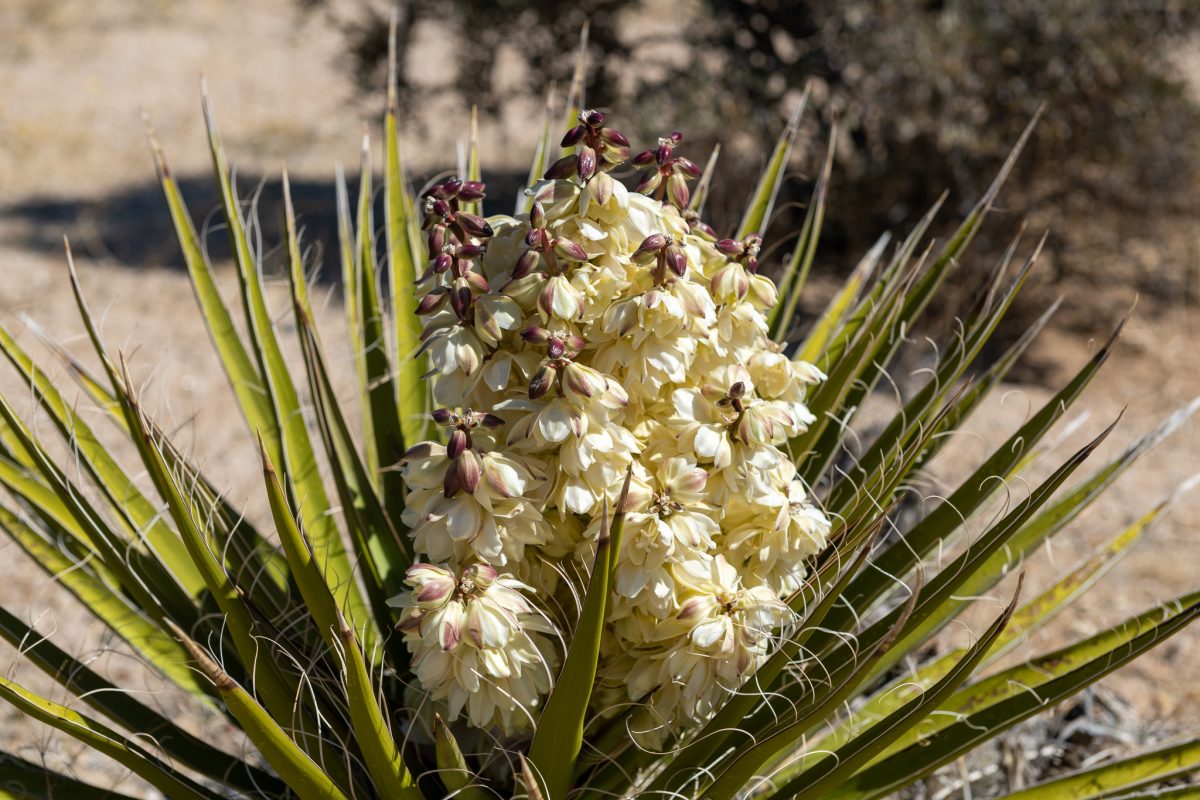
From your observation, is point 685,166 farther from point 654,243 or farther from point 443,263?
point 443,263

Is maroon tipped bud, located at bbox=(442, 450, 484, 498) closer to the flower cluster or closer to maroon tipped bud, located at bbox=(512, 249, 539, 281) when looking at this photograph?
the flower cluster

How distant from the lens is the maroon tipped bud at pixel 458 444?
1054 millimetres

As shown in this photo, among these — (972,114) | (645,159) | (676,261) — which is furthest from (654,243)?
(972,114)

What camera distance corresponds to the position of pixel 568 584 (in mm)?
1232

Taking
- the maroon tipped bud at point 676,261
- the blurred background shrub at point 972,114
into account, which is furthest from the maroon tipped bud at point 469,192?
the blurred background shrub at point 972,114

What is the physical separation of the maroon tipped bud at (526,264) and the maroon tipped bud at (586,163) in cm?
9

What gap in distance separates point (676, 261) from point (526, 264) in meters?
0.14

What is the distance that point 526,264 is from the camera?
110 cm

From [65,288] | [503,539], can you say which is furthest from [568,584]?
[65,288]

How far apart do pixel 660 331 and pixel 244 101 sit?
8697 millimetres

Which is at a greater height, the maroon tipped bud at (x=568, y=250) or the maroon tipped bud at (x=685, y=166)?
the maroon tipped bud at (x=685, y=166)

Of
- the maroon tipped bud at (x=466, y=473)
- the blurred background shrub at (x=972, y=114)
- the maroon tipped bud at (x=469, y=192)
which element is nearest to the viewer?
the maroon tipped bud at (x=466, y=473)

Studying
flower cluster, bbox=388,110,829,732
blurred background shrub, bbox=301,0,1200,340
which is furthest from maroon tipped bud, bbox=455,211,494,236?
blurred background shrub, bbox=301,0,1200,340

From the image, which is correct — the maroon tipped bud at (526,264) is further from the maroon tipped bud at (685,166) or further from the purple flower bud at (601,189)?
the maroon tipped bud at (685,166)
